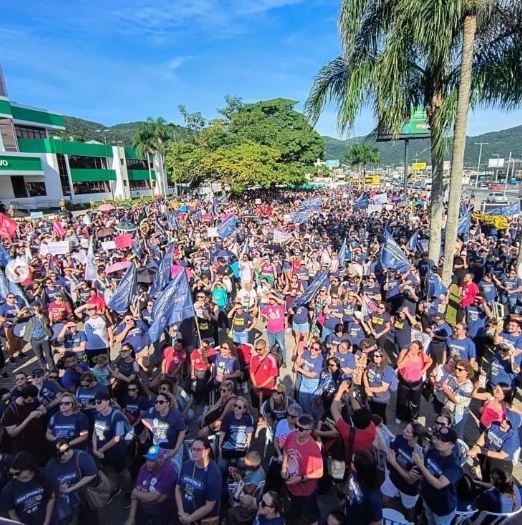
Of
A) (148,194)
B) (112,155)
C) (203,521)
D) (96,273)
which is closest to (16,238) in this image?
(96,273)

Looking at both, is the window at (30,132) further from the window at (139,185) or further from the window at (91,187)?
the window at (139,185)

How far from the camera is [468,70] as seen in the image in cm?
769

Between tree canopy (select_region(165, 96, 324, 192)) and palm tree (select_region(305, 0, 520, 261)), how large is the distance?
81.7 feet

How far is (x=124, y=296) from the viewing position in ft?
27.2

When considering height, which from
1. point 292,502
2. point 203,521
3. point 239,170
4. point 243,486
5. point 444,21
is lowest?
point 292,502

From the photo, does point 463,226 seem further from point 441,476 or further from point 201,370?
point 441,476

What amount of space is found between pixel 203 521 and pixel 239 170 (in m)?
31.5

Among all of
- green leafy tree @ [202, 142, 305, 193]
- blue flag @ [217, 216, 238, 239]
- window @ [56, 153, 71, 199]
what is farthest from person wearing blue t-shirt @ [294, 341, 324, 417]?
window @ [56, 153, 71, 199]

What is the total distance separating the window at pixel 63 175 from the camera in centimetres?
4344

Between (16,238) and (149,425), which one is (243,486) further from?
(16,238)

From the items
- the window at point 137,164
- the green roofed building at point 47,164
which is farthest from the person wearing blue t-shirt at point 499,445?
the window at point 137,164

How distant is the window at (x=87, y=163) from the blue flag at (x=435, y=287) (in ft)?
155

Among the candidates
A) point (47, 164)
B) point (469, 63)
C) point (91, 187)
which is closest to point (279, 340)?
point (469, 63)

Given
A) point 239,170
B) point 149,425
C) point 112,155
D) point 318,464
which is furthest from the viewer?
point 112,155
